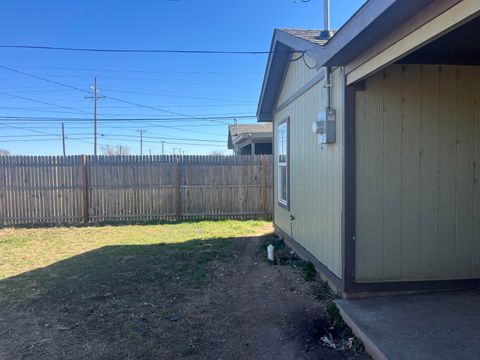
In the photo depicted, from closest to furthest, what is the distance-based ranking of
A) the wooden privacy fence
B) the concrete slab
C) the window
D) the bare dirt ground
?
the concrete slab → the bare dirt ground → the window → the wooden privacy fence

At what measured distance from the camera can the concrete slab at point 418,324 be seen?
2.49m

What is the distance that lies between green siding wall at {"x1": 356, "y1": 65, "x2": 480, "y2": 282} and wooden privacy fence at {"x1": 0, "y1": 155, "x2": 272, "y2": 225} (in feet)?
20.4

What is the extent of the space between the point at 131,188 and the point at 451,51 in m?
7.99

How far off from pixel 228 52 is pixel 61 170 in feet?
17.5

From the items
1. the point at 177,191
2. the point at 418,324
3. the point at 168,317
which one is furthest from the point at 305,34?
the point at 177,191

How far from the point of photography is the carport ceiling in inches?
120

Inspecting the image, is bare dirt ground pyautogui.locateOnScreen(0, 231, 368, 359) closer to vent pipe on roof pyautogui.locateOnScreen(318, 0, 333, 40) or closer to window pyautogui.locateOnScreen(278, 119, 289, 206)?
window pyautogui.locateOnScreen(278, 119, 289, 206)

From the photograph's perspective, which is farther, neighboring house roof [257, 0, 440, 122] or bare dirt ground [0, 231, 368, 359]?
bare dirt ground [0, 231, 368, 359]

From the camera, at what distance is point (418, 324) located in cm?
290

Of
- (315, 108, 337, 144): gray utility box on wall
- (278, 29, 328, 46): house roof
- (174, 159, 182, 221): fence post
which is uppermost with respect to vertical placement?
(278, 29, 328, 46): house roof

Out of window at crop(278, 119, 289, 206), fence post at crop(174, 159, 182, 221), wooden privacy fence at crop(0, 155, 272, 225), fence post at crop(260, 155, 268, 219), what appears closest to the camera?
window at crop(278, 119, 289, 206)

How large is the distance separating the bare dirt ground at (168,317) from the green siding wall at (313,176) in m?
0.57

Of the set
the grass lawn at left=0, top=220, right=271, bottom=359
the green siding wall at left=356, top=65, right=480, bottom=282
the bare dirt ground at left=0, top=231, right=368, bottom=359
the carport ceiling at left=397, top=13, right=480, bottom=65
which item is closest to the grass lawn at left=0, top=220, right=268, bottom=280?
the grass lawn at left=0, top=220, right=271, bottom=359

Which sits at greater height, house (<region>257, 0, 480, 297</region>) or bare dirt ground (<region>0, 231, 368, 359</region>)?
house (<region>257, 0, 480, 297</region>)
